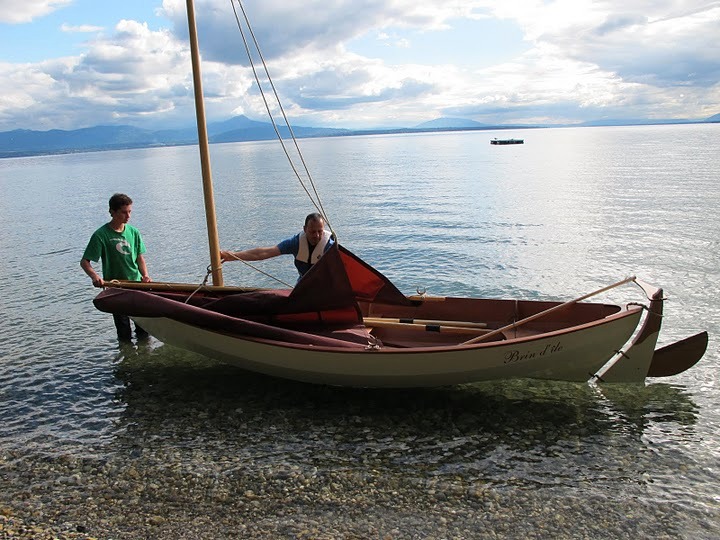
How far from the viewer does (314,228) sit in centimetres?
905

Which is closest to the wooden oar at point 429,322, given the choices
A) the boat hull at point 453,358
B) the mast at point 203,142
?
the boat hull at point 453,358

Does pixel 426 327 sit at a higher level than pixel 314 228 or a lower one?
lower

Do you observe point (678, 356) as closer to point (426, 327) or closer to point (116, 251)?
point (426, 327)

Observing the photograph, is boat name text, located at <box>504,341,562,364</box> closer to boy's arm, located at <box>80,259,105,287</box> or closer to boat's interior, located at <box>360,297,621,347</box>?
boat's interior, located at <box>360,297,621,347</box>

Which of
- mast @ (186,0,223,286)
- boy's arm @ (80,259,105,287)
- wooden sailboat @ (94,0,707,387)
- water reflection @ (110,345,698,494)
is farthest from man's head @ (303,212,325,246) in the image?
boy's arm @ (80,259,105,287)

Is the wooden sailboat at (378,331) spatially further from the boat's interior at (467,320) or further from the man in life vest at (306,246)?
the man in life vest at (306,246)

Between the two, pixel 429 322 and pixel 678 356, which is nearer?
pixel 678 356

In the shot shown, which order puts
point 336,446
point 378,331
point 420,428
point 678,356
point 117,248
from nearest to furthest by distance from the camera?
point 336,446, point 420,428, point 678,356, point 378,331, point 117,248

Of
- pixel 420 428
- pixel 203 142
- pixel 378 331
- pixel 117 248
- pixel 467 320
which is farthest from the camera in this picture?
pixel 117 248

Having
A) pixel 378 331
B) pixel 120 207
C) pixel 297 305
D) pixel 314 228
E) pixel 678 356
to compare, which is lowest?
pixel 678 356

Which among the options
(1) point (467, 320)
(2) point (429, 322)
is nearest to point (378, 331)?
(2) point (429, 322)

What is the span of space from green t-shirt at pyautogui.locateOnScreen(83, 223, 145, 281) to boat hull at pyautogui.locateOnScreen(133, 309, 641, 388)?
2359 mm

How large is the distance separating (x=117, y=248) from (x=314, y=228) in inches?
135

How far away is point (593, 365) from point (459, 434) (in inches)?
81.5
